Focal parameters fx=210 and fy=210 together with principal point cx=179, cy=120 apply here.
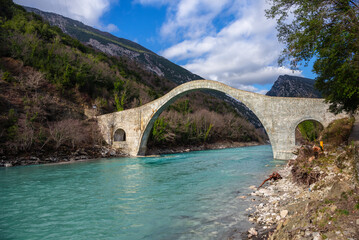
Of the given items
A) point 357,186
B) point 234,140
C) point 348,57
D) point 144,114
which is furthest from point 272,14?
point 234,140

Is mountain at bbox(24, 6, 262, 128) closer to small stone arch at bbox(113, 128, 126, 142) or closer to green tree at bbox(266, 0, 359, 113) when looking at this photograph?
small stone arch at bbox(113, 128, 126, 142)

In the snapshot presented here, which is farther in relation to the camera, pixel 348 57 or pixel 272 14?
pixel 272 14

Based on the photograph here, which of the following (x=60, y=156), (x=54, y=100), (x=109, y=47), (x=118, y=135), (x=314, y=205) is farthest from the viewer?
(x=109, y=47)

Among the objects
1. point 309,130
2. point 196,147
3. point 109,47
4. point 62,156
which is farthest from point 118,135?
point 109,47

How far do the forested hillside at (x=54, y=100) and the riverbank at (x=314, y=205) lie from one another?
1675cm

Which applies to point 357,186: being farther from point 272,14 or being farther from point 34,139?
point 34,139

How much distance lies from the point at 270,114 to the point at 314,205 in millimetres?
11639

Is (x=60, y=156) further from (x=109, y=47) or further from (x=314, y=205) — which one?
(x=109, y=47)

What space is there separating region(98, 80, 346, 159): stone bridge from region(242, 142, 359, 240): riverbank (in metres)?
6.86

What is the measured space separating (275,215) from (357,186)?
4.88 feet

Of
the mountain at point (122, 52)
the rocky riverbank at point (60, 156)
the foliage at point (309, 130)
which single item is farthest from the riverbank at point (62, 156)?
the mountain at point (122, 52)

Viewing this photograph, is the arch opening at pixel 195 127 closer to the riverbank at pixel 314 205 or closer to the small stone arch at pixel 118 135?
the small stone arch at pixel 118 135

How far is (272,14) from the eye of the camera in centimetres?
741

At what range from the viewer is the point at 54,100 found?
22.3 m
